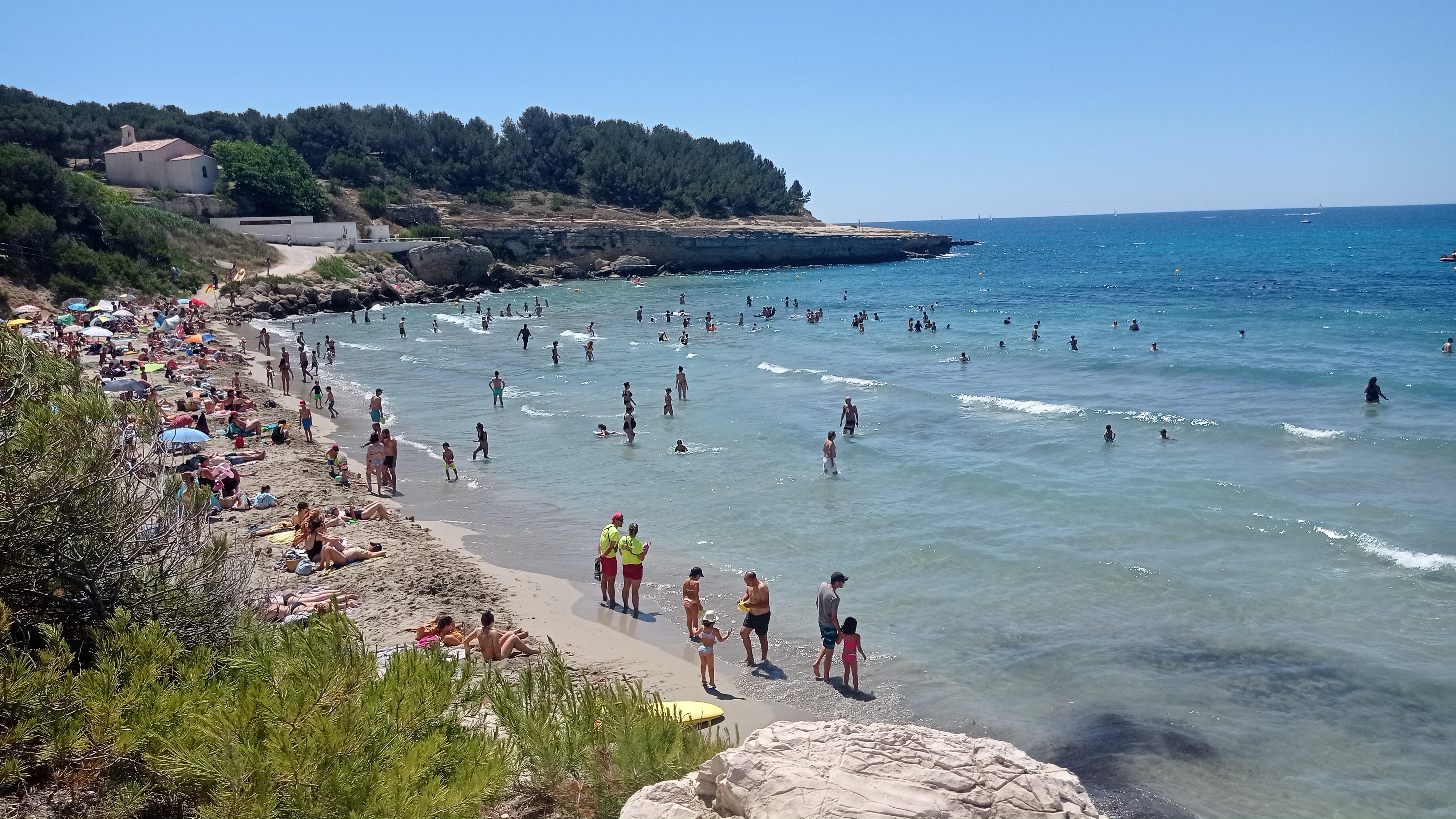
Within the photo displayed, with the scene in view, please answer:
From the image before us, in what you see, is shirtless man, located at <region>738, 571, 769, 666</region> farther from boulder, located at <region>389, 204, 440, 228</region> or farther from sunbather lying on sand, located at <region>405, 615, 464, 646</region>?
boulder, located at <region>389, 204, 440, 228</region>

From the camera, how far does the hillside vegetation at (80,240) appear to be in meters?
39.9

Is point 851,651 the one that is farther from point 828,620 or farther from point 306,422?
point 306,422

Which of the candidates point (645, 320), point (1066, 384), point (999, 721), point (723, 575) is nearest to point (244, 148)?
point (645, 320)

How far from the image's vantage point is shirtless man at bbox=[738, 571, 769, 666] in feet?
36.9

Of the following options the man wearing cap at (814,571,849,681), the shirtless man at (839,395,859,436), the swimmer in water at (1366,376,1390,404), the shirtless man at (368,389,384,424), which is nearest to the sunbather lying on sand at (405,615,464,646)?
the man wearing cap at (814,571,849,681)

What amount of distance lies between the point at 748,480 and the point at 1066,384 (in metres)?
16.0

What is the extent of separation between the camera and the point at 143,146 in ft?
214

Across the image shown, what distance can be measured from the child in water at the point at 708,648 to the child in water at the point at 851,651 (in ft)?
4.56

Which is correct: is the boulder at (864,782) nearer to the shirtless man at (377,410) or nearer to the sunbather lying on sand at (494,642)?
the sunbather lying on sand at (494,642)

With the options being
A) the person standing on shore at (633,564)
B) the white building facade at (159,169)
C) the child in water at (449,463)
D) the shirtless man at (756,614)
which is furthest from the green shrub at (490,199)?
the shirtless man at (756,614)

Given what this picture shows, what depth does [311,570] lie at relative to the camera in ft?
45.1

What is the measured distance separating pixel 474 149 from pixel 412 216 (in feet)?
72.4

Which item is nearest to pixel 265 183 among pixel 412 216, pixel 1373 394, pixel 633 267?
pixel 412 216

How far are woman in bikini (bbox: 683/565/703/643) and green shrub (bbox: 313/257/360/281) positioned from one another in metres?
50.0
